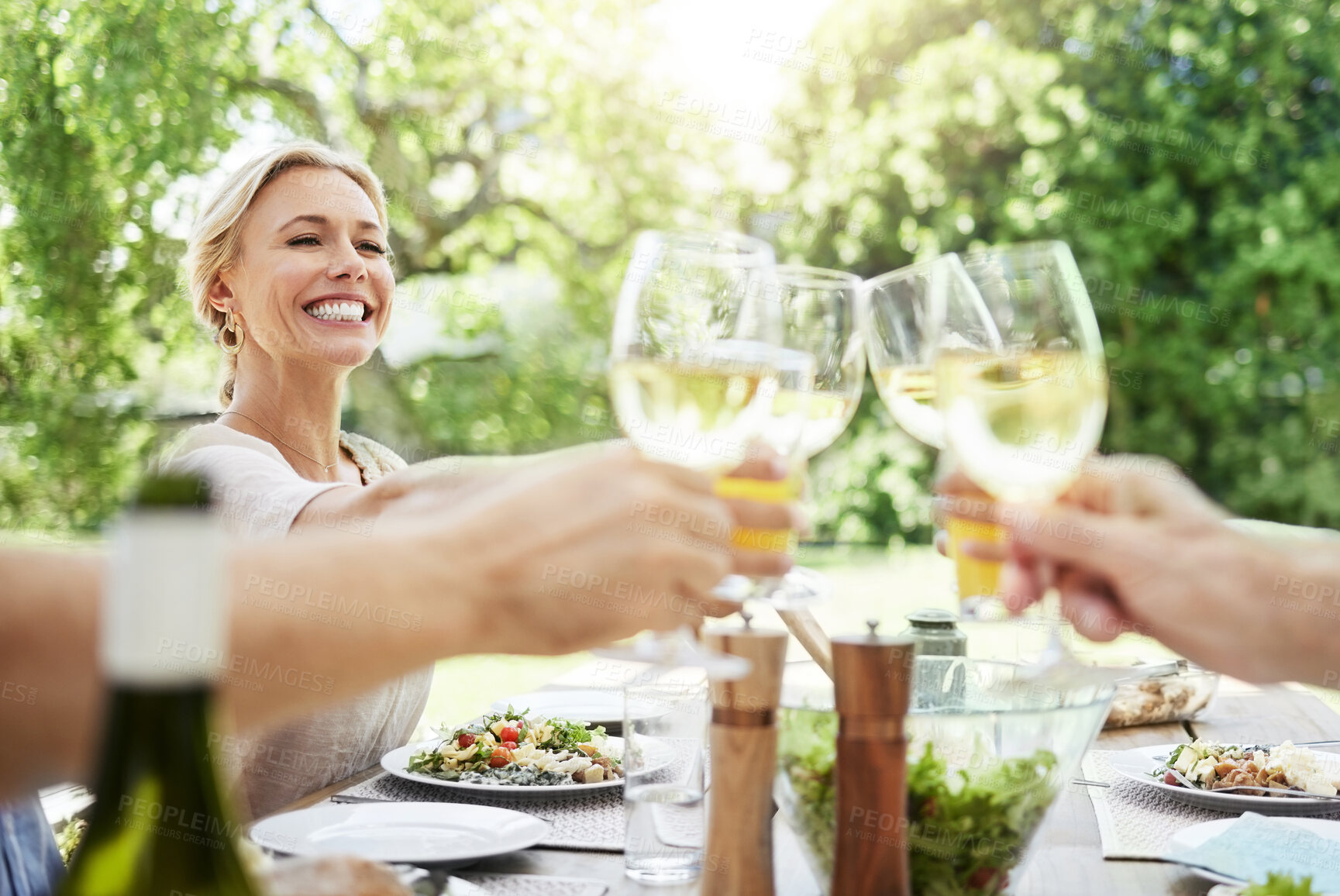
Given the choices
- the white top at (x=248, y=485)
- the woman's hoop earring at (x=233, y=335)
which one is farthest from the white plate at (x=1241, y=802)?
the woman's hoop earring at (x=233, y=335)

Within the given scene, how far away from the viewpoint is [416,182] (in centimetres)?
959

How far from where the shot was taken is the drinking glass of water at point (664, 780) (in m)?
1.24

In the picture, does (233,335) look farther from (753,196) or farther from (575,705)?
(753,196)

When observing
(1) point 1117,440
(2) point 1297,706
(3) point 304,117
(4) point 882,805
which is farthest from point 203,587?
(1) point 1117,440

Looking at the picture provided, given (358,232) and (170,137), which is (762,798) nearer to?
(358,232)

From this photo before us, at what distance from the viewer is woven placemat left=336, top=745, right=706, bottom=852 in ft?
4.07

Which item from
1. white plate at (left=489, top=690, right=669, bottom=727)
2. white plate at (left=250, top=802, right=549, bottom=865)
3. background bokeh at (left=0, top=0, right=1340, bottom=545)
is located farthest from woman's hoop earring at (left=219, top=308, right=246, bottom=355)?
background bokeh at (left=0, top=0, right=1340, bottom=545)

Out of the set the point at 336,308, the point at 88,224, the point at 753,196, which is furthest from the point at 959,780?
the point at 753,196

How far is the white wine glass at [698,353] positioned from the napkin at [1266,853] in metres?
0.65

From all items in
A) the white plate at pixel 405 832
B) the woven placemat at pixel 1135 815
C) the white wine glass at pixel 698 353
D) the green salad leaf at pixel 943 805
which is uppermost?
the white wine glass at pixel 698 353

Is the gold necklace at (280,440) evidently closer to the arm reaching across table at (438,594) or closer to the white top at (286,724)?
the white top at (286,724)

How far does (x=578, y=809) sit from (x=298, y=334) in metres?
1.19

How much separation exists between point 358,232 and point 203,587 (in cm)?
204

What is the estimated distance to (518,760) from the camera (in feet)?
5.40
